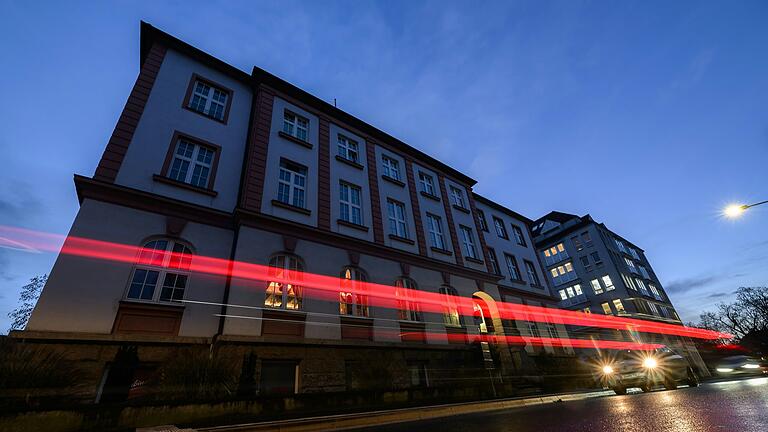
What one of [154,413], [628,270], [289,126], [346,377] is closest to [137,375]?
[154,413]

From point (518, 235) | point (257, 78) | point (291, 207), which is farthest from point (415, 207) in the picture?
point (518, 235)

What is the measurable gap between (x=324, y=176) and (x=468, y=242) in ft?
36.8

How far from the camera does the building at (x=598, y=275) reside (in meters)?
37.3

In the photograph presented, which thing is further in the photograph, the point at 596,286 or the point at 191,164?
the point at 596,286

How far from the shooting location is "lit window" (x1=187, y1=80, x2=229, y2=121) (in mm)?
13984

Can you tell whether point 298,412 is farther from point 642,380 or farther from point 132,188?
point 642,380

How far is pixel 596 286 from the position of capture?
38969 mm

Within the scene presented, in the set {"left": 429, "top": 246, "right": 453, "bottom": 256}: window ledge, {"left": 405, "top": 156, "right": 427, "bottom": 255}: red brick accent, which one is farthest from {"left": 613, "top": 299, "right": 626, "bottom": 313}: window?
{"left": 405, "top": 156, "right": 427, "bottom": 255}: red brick accent

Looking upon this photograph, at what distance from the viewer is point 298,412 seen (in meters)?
6.25

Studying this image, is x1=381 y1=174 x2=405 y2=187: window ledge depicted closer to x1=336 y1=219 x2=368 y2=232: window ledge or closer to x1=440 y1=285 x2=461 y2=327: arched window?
x1=336 y1=219 x2=368 y2=232: window ledge

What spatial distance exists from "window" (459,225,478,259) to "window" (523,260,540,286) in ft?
27.4

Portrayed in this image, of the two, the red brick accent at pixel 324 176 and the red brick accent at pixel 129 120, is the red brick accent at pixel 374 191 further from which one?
the red brick accent at pixel 129 120

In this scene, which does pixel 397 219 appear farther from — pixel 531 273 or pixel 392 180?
pixel 531 273

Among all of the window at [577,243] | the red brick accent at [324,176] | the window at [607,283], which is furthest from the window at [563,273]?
the red brick accent at [324,176]
